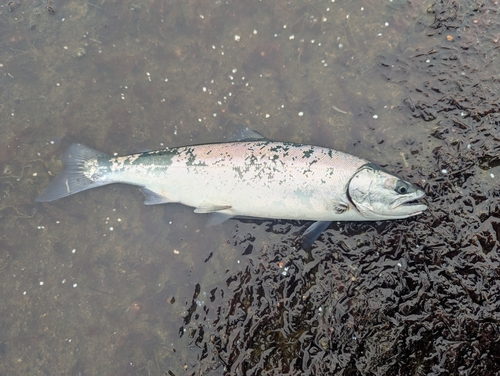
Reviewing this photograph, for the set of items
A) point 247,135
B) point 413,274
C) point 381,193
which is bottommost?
point 413,274

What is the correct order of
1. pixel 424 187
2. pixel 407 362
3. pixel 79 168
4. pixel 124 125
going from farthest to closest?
pixel 124 125 < pixel 79 168 < pixel 424 187 < pixel 407 362

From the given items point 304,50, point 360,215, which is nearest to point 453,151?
point 360,215

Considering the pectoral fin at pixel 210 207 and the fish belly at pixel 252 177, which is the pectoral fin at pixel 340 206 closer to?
the fish belly at pixel 252 177

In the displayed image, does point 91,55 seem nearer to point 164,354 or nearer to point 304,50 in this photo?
point 304,50

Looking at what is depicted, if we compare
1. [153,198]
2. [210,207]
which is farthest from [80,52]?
[210,207]

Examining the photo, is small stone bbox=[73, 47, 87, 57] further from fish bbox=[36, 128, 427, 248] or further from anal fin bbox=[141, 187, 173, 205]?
anal fin bbox=[141, 187, 173, 205]

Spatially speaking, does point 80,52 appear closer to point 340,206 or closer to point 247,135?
point 247,135
